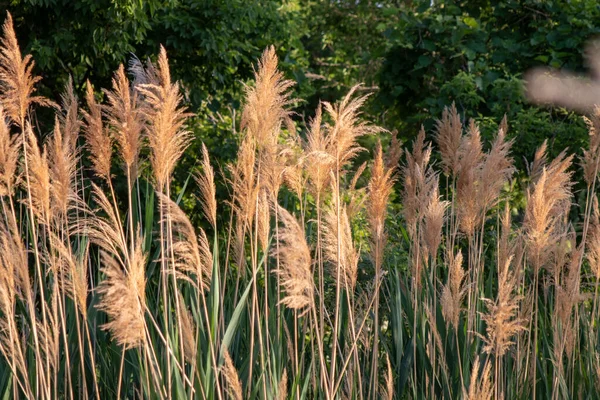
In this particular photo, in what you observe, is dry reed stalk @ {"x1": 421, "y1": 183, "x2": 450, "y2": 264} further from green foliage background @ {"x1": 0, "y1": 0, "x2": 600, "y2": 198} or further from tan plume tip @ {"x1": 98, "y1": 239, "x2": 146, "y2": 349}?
green foliage background @ {"x1": 0, "y1": 0, "x2": 600, "y2": 198}

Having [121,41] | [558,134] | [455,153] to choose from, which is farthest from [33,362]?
[558,134]

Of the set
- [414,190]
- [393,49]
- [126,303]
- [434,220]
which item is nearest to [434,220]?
[434,220]

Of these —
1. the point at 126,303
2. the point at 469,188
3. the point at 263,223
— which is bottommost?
the point at 126,303

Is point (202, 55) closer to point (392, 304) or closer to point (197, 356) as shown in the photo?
point (392, 304)

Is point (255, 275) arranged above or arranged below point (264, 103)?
below

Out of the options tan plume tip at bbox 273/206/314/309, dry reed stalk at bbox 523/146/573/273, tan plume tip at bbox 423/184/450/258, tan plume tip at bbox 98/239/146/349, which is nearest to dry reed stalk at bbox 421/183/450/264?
tan plume tip at bbox 423/184/450/258

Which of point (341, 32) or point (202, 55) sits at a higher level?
point (341, 32)

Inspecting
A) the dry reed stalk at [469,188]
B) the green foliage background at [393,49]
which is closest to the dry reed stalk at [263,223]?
the dry reed stalk at [469,188]

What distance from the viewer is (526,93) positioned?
8.11 m

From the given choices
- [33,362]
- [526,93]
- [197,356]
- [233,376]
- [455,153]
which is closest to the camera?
[233,376]

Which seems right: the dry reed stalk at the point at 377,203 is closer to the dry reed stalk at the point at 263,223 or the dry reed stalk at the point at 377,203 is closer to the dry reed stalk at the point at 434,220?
the dry reed stalk at the point at 434,220

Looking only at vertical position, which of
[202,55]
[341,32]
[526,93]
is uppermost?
[341,32]

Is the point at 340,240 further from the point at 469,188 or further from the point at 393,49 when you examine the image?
the point at 393,49

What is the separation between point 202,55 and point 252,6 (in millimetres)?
723
